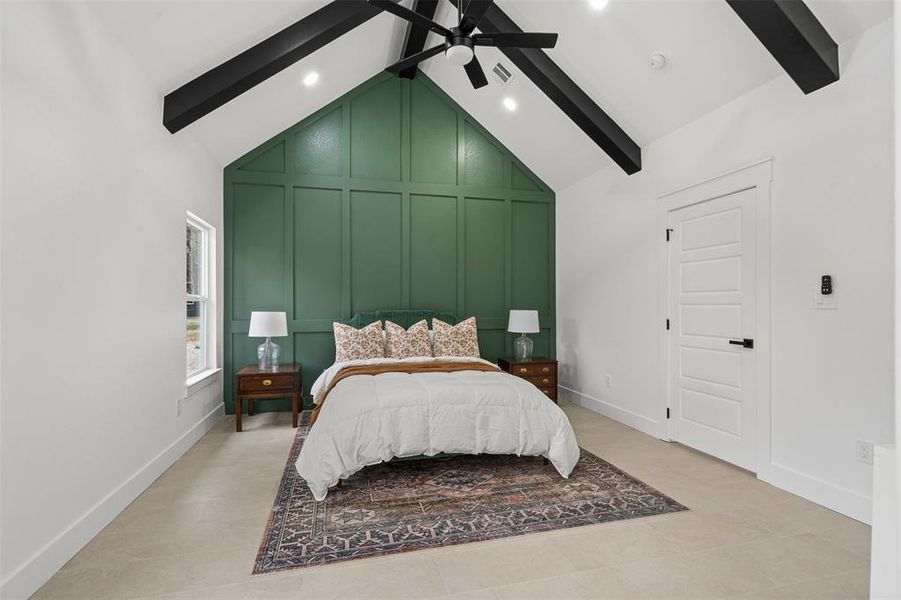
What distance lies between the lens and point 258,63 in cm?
346

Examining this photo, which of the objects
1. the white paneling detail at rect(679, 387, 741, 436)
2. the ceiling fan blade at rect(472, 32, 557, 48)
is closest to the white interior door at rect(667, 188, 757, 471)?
the white paneling detail at rect(679, 387, 741, 436)

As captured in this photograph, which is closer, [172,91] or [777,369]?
[777,369]

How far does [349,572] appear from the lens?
200 centimetres

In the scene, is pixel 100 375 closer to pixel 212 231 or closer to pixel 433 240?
pixel 212 231

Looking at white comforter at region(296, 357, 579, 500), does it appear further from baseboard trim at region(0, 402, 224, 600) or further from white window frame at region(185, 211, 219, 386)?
white window frame at region(185, 211, 219, 386)

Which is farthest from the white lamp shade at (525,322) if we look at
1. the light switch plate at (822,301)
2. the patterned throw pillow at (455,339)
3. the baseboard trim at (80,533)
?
the baseboard trim at (80,533)

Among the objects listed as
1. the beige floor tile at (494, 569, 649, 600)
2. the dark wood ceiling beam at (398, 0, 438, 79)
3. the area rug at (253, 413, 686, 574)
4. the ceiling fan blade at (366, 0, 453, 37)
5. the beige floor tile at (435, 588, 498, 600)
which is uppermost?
the dark wood ceiling beam at (398, 0, 438, 79)

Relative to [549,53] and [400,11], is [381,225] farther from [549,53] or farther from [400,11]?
[400,11]

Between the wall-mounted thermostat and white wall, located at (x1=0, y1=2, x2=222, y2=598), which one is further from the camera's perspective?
the wall-mounted thermostat

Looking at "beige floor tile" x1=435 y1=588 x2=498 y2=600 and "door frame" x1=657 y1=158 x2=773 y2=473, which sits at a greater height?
"door frame" x1=657 y1=158 x2=773 y2=473

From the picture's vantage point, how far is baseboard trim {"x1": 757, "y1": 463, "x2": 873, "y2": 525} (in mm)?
2447

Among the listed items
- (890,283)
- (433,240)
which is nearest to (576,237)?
(433,240)

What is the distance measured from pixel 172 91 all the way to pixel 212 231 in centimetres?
157

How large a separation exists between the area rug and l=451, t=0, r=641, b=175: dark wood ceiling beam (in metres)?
2.87
